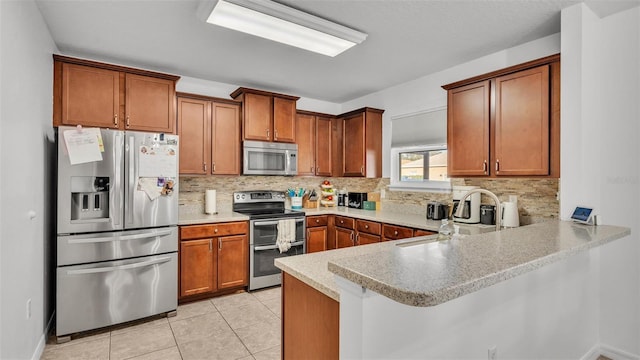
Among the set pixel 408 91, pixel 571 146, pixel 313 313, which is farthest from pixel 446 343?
pixel 408 91

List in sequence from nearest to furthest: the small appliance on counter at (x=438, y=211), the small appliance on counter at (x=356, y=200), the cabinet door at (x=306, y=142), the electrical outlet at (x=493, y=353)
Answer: the electrical outlet at (x=493, y=353) → the small appliance on counter at (x=438, y=211) → the cabinet door at (x=306, y=142) → the small appliance on counter at (x=356, y=200)

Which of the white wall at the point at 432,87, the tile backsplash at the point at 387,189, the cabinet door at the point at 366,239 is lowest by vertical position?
the cabinet door at the point at 366,239

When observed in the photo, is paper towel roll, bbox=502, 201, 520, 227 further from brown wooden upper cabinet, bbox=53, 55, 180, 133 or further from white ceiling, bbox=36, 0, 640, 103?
brown wooden upper cabinet, bbox=53, 55, 180, 133

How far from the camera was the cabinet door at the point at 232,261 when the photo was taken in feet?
11.8

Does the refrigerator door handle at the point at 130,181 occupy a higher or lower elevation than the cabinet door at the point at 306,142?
lower

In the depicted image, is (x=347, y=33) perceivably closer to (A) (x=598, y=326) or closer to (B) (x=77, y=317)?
(A) (x=598, y=326)

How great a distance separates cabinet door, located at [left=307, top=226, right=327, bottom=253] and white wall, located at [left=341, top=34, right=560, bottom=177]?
3.81 ft

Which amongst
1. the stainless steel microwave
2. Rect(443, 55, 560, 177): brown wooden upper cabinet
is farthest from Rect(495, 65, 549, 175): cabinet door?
the stainless steel microwave

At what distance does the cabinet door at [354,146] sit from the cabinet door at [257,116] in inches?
46.6

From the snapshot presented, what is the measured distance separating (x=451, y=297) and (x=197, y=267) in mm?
3103

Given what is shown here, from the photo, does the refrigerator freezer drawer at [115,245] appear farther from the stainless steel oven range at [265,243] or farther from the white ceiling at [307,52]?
the white ceiling at [307,52]

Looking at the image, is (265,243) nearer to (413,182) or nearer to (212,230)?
(212,230)

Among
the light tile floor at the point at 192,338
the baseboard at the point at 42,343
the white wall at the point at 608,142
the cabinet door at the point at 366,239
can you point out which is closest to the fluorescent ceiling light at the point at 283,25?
the white wall at the point at 608,142

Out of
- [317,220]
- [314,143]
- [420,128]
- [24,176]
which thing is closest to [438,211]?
[420,128]
